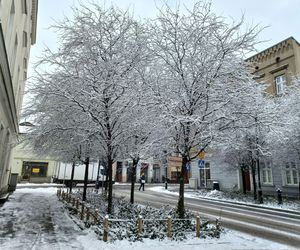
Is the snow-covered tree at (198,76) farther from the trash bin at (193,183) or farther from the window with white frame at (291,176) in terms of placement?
the trash bin at (193,183)

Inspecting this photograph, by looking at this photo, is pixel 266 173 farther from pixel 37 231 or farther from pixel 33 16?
pixel 33 16

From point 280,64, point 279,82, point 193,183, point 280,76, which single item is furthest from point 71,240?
point 193,183

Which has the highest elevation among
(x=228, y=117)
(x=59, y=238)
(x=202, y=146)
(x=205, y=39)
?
(x=205, y=39)

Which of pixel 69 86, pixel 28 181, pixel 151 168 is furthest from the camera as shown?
pixel 151 168

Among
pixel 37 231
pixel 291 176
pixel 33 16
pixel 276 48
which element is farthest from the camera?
pixel 276 48

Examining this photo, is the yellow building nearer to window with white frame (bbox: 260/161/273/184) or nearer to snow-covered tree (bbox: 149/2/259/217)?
window with white frame (bbox: 260/161/273/184)

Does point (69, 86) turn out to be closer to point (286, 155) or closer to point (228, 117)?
point (228, 117)

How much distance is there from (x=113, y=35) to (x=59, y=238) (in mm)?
7298

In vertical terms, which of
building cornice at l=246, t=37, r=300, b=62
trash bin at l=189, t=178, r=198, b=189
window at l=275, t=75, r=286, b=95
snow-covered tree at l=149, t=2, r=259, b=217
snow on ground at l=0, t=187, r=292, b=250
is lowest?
snow on ground at l=0, t=187, r=292, b=250

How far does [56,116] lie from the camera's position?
10.4 meters

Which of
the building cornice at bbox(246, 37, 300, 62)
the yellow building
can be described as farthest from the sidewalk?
the building cornice at bbox(246, 37, 300, 62)

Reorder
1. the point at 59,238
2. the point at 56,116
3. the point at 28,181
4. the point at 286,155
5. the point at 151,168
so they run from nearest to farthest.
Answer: the point at 59,238, the point at 56,116, the point at 286,155, the point at 28,181, the point at 151,168

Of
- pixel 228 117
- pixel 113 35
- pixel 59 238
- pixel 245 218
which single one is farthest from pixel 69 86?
→ pixel 245 218

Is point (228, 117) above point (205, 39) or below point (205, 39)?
below
